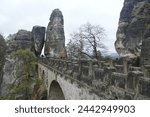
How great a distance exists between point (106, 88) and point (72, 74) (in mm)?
4314

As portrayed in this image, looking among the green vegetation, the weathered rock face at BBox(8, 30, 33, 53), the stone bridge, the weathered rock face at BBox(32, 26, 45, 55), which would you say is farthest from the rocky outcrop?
the stone bridge

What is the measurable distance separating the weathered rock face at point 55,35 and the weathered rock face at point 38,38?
1003 mm

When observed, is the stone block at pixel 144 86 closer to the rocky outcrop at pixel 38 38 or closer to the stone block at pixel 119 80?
the stone block at pixel 119 80

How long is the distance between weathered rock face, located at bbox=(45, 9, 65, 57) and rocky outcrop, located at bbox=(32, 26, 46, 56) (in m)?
1.00

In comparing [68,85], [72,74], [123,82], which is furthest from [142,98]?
[68,85]

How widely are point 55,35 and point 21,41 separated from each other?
540cm

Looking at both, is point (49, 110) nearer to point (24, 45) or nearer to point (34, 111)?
point (34, 111)

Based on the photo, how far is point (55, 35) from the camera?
39.7 m

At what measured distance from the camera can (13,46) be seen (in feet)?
128

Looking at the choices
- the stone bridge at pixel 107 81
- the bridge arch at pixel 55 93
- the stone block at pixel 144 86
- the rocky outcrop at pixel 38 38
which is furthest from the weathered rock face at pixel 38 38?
the stone block at pixel 144 86

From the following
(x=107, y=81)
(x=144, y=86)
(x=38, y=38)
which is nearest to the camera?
(x=144, y=86)

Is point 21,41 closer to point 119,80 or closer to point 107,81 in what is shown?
point 107,81

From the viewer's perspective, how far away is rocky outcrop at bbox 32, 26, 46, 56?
4078 centimetres

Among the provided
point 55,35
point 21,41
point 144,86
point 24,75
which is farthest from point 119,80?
point 21,41
